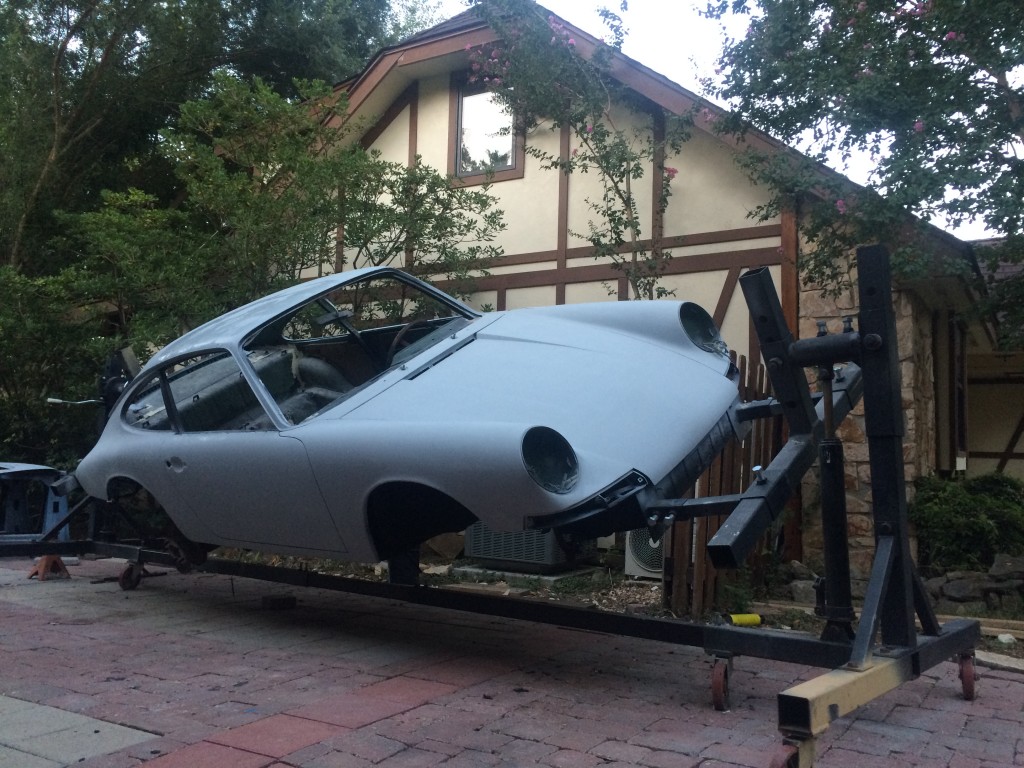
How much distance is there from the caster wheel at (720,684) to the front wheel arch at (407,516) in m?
1.26

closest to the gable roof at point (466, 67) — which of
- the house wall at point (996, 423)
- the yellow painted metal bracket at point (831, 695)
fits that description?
the yellow painted metal bracket at point (831, 695)

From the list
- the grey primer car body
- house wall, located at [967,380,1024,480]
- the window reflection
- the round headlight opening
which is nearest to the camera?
the grey primer car body

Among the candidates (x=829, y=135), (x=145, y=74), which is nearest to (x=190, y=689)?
(x=829, y=135)

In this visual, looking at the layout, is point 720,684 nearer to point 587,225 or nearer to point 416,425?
point 416,425

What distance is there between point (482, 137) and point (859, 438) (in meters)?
5.29

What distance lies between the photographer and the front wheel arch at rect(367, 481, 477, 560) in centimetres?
418

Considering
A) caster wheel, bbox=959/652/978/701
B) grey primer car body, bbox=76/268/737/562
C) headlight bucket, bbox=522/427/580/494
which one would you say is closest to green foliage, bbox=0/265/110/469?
grey primer car body, bbox=76/268/737/562

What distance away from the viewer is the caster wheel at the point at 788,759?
2574 millimetres

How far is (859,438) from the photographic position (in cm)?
720

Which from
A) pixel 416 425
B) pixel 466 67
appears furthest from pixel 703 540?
pixel 466 67

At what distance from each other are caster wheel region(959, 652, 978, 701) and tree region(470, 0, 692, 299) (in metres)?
4.82

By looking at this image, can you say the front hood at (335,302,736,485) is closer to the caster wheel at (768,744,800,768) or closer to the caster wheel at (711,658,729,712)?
the caster wheel at (711,658,729,712)

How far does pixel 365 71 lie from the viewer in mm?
10312

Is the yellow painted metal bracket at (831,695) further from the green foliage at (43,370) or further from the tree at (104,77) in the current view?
the tree at (104,77)
